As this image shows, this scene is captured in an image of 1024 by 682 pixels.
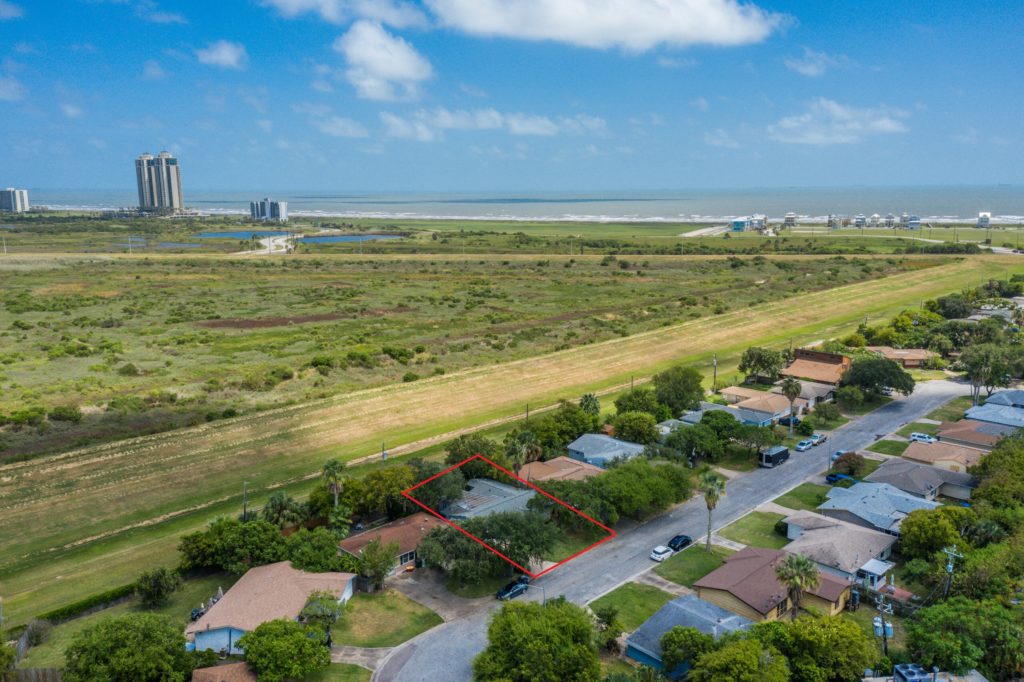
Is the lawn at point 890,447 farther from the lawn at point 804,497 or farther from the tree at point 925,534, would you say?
the tree at point 925,534

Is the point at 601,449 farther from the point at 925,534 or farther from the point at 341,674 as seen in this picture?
the point at 341,674

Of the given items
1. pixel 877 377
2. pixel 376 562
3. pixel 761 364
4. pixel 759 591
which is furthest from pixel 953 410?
pixel 376 562

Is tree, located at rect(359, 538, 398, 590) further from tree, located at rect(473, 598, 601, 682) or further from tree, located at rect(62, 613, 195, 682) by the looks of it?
tree, located at rect(62, 613, 195, 682)

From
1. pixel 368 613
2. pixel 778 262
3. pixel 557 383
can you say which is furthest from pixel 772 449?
pixel 778 262

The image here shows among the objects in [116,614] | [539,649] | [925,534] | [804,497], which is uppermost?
[539,649]

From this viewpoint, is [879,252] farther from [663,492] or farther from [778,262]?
[663,492]

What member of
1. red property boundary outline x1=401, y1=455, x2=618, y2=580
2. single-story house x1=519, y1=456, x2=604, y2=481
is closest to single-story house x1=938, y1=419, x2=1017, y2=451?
single-story house x1=519, y1=456, x2=604, y2=481
